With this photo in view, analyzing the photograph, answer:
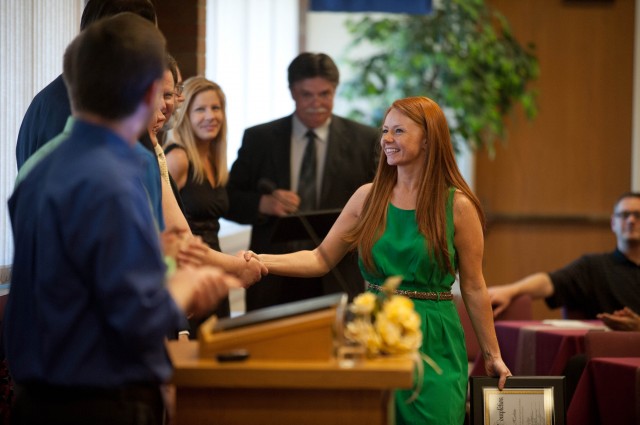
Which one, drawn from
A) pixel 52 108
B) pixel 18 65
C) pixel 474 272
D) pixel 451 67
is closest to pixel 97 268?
pixel 52 108

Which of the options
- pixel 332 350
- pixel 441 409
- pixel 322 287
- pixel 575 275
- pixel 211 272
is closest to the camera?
pixel 211 272

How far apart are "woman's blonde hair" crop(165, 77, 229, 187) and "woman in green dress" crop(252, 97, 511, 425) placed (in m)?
1.33

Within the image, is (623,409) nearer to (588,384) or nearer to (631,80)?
(588,384)

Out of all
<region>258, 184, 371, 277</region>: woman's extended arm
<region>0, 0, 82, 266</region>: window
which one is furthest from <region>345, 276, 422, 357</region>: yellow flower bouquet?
<region>0, 0, 82, 266</region>: window

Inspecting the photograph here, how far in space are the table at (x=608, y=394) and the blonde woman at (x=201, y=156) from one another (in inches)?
61.6

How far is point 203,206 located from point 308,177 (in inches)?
29.0

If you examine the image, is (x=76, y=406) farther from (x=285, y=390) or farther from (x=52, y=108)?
(x=52, y=108)

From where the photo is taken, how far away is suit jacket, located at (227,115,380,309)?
189 inches

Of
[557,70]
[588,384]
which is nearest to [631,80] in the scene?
[557,70]

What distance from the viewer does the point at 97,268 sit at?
171cm

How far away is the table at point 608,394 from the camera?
371 centimetres

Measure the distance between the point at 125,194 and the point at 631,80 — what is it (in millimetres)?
7440

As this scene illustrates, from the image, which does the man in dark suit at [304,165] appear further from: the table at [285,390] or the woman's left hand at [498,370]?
the table at [285,390]

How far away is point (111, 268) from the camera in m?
1.71
